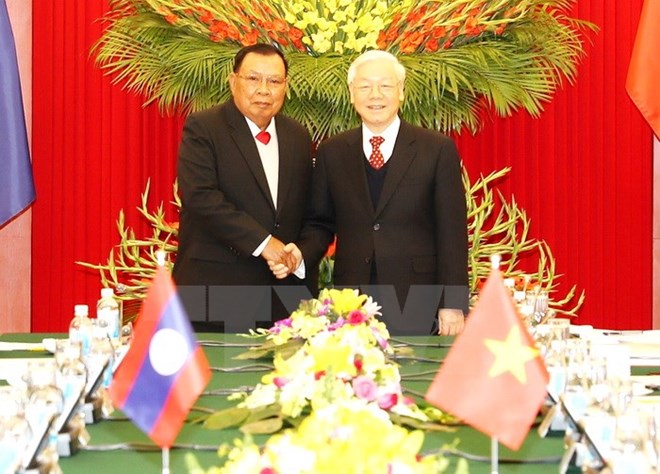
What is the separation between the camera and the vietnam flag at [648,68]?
463 cm

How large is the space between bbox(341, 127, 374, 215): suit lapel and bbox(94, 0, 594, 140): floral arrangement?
574 millimetres

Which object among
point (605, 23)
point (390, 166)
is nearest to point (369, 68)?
point (390, 166)

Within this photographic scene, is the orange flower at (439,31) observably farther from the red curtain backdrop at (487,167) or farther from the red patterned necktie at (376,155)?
the red curtain backdrop at (487,167)

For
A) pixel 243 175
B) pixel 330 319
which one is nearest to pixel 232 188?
pixel 243 175

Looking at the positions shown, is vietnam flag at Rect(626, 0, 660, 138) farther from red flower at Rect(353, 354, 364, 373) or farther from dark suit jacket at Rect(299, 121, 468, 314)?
red flower at Rect(353, 354, 364, 373)

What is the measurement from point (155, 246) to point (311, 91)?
3.90ft

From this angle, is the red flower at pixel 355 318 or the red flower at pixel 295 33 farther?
the red flower at pixel 295 33

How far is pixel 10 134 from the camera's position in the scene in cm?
469

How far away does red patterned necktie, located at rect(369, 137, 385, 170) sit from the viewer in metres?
3.35

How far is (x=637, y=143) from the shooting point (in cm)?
524

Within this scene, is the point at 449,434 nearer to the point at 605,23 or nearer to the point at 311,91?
the point at 311,91

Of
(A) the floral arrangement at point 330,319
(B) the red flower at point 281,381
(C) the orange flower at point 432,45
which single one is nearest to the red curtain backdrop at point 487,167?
(C) the orange flower at point 432,45

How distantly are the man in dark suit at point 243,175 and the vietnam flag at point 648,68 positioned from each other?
1725 millimetres

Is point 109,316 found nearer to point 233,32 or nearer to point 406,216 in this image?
point 406,216
